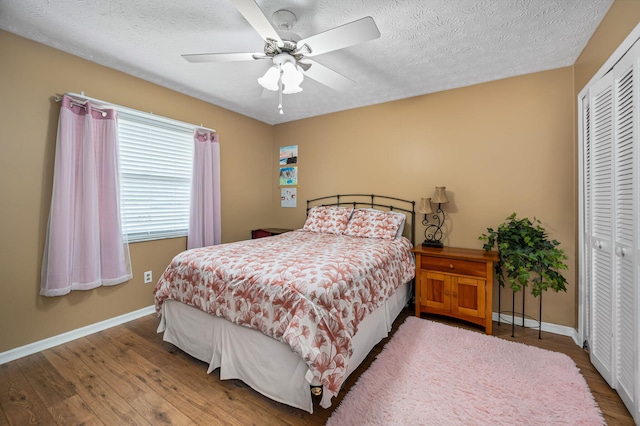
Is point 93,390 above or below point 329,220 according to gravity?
below

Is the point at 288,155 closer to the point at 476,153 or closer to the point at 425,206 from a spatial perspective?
the point at 425,206

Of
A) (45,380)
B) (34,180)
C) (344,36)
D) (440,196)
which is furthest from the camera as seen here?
(440,196)

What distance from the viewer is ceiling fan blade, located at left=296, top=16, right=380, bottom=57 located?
1.44m

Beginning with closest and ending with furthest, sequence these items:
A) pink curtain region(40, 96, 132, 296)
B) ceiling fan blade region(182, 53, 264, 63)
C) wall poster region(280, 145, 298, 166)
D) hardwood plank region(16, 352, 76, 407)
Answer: hardwood plank region(16, 352, 76, 407), ceiling fan blade region(182, 53, 264, 63), pink curtain region(40, 96, 132, 296), wall poster region(280, 145, 298, 166)

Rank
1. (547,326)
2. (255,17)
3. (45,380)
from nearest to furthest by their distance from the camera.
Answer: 1. (255,17)
2. (45,380)
3. (547,326)

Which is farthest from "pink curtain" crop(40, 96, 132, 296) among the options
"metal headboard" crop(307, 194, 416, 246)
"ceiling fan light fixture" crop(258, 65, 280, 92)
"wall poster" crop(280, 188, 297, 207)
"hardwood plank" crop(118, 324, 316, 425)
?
"metal headboard" crop(307, 194, 416, 246)

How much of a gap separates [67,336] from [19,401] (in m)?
0.77

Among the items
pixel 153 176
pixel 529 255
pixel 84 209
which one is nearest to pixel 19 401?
pixel 84 209

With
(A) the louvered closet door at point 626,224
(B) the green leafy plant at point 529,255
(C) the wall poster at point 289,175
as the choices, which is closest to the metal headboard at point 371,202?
(C) the wall poster at point 289,175

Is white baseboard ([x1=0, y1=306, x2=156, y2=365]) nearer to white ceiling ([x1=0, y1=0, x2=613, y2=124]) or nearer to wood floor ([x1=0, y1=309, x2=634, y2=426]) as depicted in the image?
wood floor ([x1=0, y1=309, x2=634, y2=426])

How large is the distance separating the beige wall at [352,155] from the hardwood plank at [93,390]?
0.35 metres

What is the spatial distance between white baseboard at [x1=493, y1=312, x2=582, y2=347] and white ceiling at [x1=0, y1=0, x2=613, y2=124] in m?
2.38

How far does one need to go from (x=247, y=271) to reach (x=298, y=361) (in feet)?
2.00

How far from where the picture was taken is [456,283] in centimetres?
248
